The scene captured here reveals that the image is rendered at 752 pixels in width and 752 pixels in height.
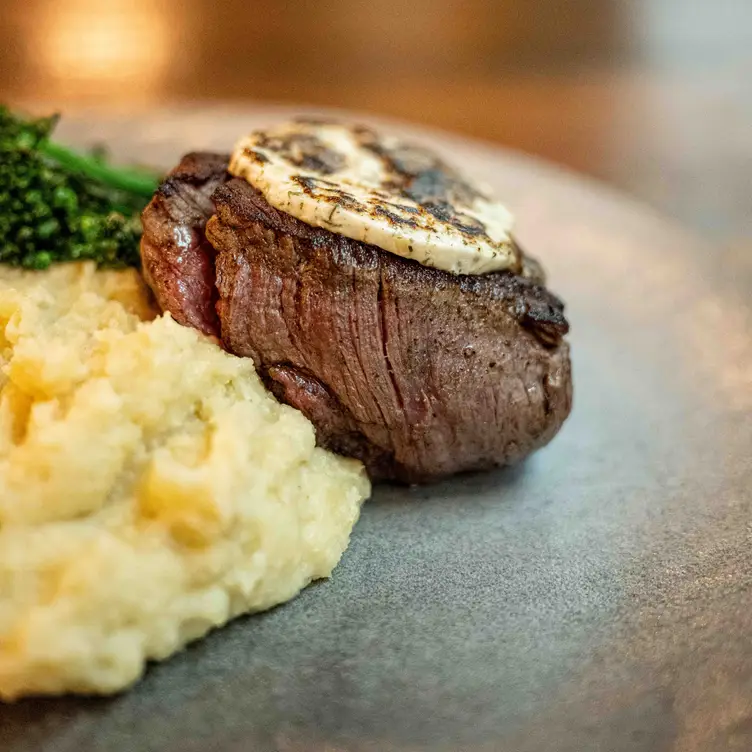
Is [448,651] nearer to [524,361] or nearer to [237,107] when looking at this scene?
[524,361]

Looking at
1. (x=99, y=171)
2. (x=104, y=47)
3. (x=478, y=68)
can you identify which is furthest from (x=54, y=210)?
(x=478, y=68)

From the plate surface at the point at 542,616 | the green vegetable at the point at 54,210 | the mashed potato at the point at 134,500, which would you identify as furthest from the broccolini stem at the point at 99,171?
the plate surface at the point at 542,616

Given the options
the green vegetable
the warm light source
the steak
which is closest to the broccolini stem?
the green vegetable

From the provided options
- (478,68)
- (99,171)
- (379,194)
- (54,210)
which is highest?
(379,194)

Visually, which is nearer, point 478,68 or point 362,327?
point 362,327

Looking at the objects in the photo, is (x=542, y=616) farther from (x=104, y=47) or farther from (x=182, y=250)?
(x=104, y=47)

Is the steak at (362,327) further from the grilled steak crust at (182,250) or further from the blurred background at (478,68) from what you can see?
the blurred background at (478,68)
